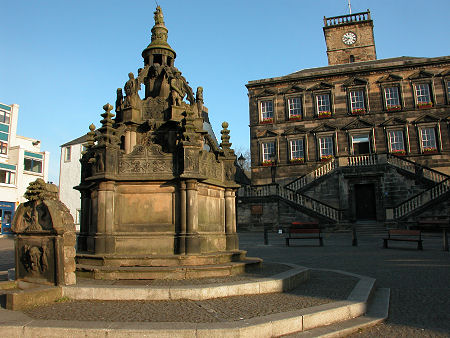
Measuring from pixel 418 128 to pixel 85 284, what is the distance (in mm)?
33833

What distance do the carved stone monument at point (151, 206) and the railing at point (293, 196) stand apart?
65.0 ft

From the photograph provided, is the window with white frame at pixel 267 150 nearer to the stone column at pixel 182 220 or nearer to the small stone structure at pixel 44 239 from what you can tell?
the stone column at pixel 182 220

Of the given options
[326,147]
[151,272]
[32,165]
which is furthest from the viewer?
[32,165]

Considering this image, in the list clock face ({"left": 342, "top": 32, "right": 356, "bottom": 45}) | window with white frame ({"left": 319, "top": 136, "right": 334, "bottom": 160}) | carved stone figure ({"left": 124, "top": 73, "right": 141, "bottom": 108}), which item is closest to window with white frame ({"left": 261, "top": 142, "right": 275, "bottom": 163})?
window with white frame ({"left": 319, "top": 136, "right": 334, "bottom": 160})

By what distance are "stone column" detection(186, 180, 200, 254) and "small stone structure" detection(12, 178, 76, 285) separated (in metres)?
2.29

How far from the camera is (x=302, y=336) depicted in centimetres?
481

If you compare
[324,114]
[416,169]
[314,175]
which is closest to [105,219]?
[314,175]

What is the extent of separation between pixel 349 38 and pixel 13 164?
4500cm

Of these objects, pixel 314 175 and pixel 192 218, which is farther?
pixel 314 175

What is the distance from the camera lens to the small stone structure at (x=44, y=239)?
6316 mm

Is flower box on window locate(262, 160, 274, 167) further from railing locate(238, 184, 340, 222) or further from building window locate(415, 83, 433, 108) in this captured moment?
building window locate(415, 83, 433, 108)

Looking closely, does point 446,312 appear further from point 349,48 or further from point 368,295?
point 349,48

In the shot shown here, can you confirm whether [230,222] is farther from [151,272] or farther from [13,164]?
[13,164]

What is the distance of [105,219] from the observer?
7848 mm
